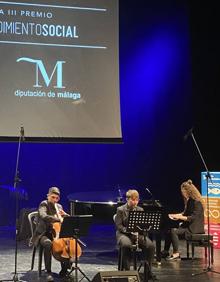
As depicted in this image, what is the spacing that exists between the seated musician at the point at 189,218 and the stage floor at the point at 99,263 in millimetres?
329

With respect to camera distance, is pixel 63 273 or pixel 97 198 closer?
pixel 63 273

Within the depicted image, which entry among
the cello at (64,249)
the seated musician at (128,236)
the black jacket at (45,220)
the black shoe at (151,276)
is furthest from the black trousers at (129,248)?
Answer: the black jacket at (45,220)

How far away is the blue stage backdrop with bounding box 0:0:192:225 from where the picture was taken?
12.2 metres

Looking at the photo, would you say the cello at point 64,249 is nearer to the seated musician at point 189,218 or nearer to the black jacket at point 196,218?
the seated musician at point 189,218

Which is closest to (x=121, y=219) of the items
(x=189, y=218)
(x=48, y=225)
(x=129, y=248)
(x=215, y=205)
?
(x=129, y=248)

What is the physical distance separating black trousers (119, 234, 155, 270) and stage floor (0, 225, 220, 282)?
331 mm

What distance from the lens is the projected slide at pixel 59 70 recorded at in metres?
10.6

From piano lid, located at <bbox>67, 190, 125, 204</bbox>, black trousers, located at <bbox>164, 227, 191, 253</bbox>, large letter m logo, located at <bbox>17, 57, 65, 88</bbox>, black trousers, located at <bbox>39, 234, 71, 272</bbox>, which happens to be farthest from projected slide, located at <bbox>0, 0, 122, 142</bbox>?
black trousers, located at <bbox>39, 234, 71, 272</bbox>

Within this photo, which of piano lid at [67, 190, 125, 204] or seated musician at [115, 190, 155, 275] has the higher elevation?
piano lid at [67, 190, 125, 204]

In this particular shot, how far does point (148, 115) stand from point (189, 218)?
151 inches

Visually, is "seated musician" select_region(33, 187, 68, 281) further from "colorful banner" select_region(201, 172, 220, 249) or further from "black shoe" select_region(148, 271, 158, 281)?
"colorful banner" select_region(201, 172, 220, 249)

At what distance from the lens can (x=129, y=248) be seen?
7629 mm

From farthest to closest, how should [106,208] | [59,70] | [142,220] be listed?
[59,70]
[106,208]
[142,220]

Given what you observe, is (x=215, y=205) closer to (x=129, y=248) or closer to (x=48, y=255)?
(x=129, y=248)
